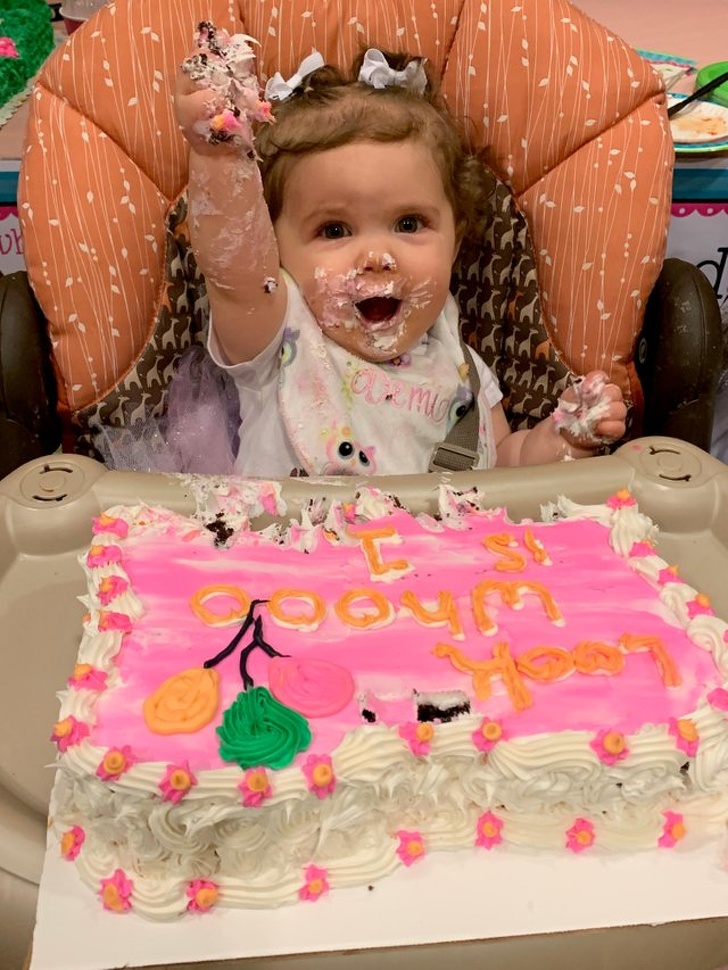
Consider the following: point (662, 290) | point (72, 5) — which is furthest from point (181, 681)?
point (72, 5)

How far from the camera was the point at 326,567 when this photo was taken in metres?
0.84

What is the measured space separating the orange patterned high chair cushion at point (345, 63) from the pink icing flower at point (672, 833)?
23.7 inches

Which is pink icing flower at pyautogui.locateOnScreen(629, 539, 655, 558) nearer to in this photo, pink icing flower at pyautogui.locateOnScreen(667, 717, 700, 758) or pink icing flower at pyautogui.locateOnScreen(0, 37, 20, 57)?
pink icing flower at pyautogui.locateOnScreen(667, 717, 700, 758)

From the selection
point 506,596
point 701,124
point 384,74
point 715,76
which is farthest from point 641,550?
point 715,76

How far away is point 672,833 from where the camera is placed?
72cm

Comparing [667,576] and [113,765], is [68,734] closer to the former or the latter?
[113,765]

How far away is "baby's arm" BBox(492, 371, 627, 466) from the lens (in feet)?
Result: 3.59

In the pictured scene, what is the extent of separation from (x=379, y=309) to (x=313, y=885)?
2.24ft

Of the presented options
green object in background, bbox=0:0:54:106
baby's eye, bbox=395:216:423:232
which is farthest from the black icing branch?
green object in background, bbox=0:0:54:106

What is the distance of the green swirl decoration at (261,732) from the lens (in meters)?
0.67

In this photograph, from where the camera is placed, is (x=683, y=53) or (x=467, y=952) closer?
(x=467, y=952)

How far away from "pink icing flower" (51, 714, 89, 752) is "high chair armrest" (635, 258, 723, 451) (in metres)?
0.78

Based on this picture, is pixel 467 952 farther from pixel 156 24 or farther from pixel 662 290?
pixel 156 24

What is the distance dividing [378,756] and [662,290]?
2.40 ft
